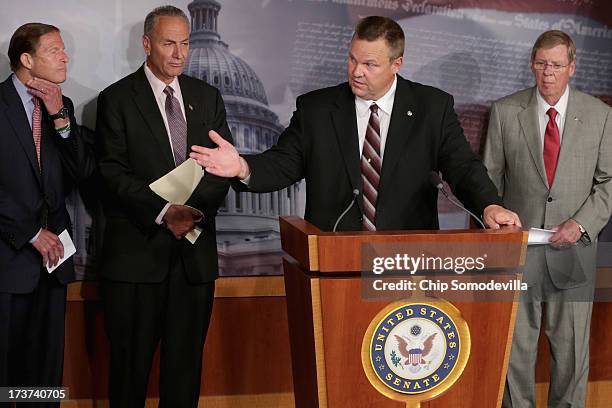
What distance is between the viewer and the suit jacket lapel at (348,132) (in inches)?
125

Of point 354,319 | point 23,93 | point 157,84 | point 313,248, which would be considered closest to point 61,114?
point 23,93

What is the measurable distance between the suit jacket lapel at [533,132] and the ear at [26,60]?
209cm

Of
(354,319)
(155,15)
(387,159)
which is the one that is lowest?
(354,319)

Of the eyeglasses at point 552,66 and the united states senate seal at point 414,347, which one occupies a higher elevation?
the eyeglasses at point 552,66

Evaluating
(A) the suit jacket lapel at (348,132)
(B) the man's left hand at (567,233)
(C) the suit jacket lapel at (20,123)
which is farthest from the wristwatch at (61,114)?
(B) the man's left hand at (567,233)

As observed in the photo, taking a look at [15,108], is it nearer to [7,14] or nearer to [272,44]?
[7,14]

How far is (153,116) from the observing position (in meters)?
3.75

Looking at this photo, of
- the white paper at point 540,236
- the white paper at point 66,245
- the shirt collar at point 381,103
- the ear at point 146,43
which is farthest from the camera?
the white paper at point 540,236

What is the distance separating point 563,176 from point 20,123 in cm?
229

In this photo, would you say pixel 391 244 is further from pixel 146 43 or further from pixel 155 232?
A: pixel 146 43

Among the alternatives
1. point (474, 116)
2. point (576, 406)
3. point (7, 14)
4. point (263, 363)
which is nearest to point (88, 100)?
point (7, 14)

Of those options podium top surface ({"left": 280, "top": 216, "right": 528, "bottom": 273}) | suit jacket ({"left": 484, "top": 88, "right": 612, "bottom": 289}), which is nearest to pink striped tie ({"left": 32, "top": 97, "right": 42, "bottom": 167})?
podium top surface ({"left": 280, "top": 216, "right": 528, "bottom": 273})

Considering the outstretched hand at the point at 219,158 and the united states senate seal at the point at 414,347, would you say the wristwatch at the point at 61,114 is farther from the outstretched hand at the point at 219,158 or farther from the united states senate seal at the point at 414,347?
the united states senate seal at the point at 414,347

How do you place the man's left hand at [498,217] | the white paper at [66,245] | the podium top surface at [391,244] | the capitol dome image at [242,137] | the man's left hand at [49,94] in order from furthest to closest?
1. the capitol dome image at [242,137]
2. the white paper at [66,245]
3. the man's left hand at [49,94]
4. the man's left hand at [498,217]
5. the podium top surface at [391,244]
